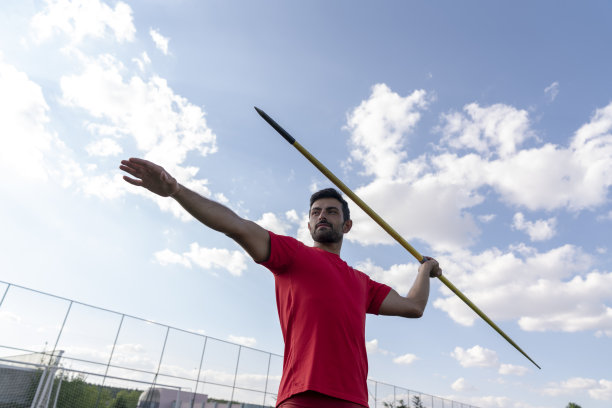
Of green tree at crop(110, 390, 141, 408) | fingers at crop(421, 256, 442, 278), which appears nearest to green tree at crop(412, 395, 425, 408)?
green tree at crop(110, 390, 141, 408)

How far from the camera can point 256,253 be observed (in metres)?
2.00

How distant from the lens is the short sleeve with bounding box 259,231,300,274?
2.05 meters

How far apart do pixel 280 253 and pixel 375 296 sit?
2.89 ft

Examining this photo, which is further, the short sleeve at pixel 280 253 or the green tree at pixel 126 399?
the green tree at pixel 126 399

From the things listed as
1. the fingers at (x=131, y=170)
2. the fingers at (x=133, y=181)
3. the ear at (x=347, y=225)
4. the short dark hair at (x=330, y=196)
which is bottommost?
the fingers at (x=133, y=181)

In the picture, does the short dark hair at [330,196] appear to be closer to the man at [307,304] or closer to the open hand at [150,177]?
the man at [307,304]

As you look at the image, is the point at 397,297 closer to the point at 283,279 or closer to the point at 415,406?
the point at 283,279

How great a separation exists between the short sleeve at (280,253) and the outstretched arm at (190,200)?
14 cm

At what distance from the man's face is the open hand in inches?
39.8

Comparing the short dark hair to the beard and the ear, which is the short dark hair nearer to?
the ear

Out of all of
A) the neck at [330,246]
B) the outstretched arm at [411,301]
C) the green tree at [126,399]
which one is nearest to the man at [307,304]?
the neck at [330,246]

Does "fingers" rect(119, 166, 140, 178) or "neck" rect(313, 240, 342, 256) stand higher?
"neck" rect(313, 240, 342, 256)

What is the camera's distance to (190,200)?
1823mm

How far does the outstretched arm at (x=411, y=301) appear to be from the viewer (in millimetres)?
2696
